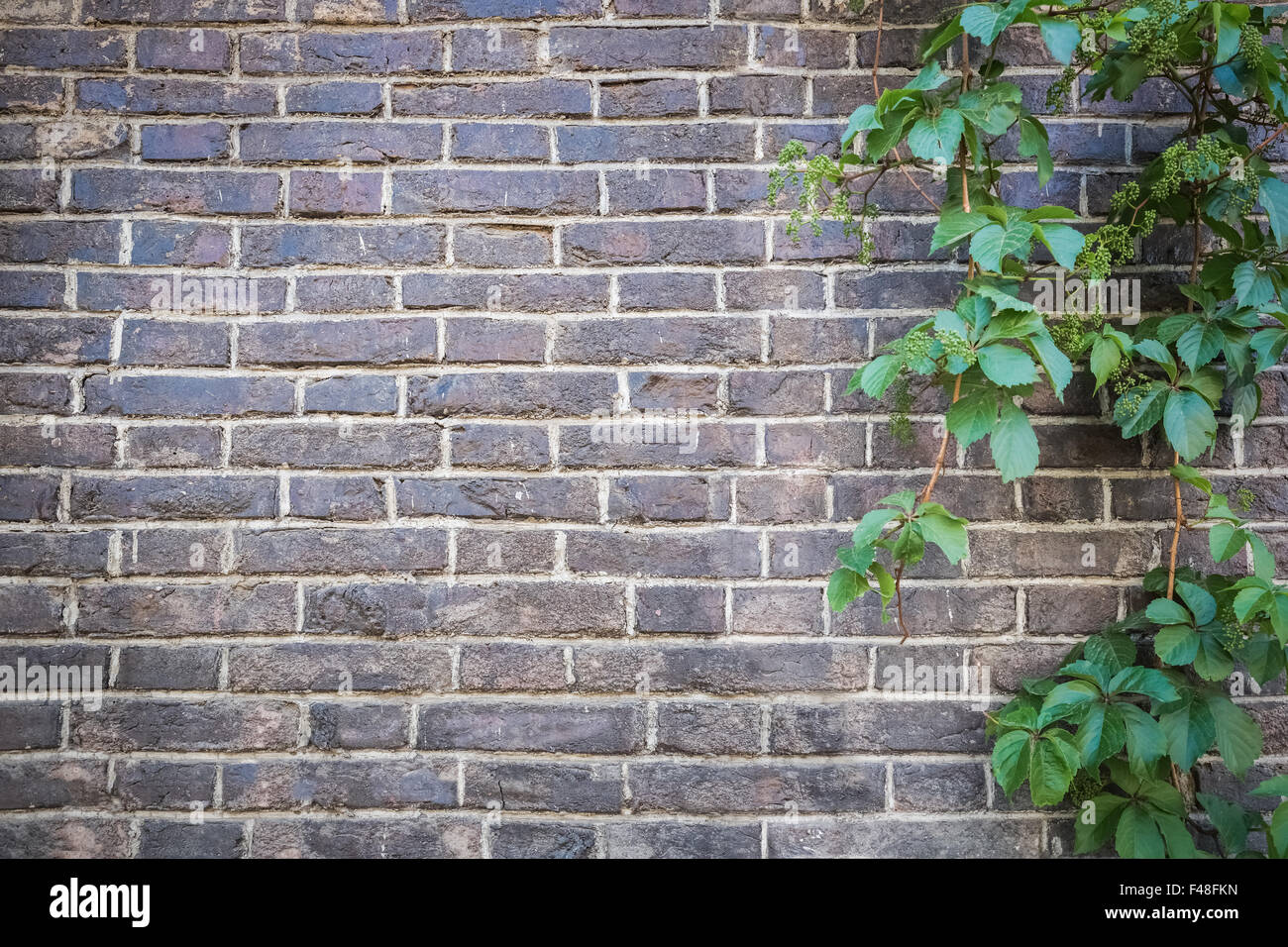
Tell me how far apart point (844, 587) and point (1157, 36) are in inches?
37.3

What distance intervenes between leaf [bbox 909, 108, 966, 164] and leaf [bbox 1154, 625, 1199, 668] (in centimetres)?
80

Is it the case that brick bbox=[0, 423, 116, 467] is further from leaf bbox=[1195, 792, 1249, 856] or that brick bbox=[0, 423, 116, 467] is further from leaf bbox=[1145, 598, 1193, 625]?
leaf bbox=[1195, 792, 1249, 856]

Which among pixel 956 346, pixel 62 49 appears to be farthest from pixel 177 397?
pixel 956 346

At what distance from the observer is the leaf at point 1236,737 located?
53.6 inches

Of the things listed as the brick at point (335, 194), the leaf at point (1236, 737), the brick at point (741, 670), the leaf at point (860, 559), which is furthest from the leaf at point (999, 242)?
the brick at point (335, 194)

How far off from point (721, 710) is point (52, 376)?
1276mm

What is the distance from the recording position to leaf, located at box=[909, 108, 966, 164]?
131 cm

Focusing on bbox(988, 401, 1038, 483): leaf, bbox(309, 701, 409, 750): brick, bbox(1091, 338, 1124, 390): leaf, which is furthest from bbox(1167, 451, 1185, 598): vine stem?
bbox(309, 701, 409, 750): brick

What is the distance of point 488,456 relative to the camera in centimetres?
154

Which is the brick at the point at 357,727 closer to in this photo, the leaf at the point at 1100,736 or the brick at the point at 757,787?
the brick at the point at 757,787

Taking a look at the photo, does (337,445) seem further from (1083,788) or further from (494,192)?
(1083,788)

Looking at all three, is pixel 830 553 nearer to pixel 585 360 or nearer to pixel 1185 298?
pixel 585 360

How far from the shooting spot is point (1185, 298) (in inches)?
61.2

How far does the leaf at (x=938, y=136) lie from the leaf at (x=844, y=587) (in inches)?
24.6
